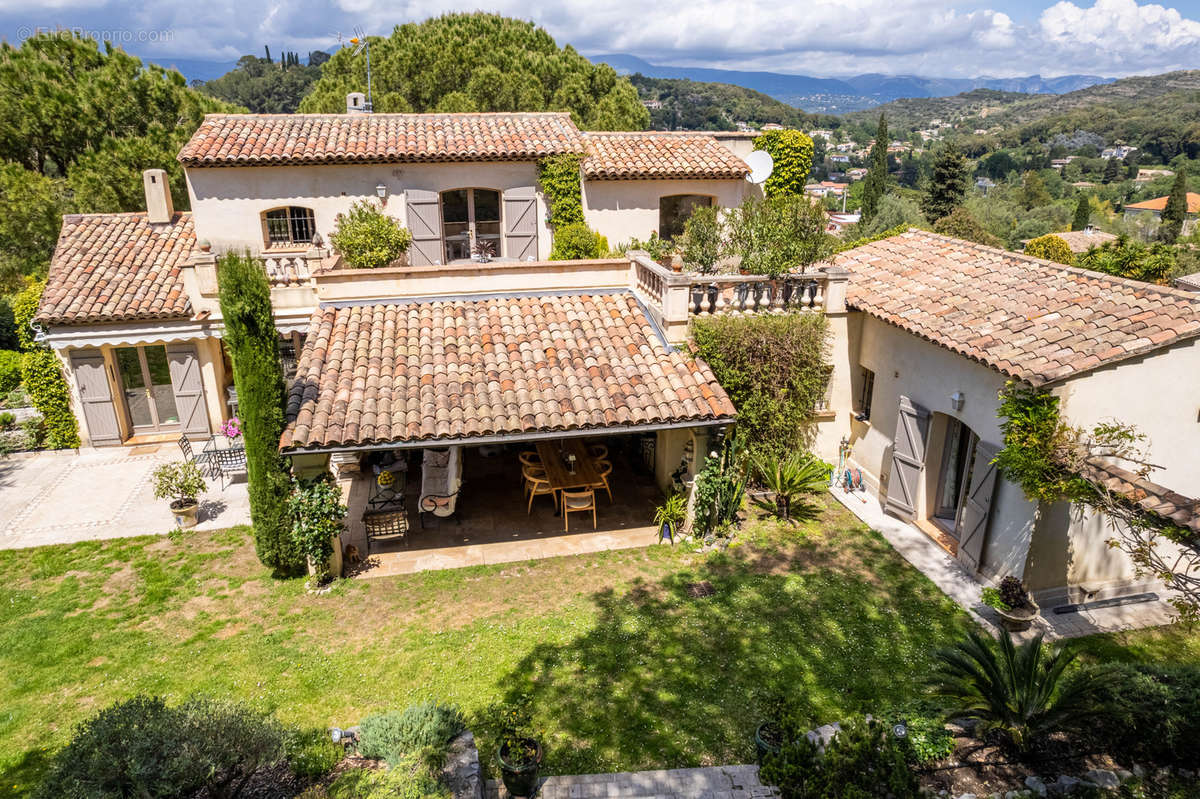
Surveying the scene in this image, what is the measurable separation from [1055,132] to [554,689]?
21732 cm

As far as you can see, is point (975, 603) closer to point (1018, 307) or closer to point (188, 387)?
point (1018, 307)

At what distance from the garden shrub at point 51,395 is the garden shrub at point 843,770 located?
803 inches

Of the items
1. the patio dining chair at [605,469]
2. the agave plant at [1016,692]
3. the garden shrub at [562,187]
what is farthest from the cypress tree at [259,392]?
the garden shrub at [562,187]

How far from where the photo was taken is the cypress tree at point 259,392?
37.4 ft

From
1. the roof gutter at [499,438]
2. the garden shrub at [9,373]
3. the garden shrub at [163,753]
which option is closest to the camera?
the garden shrub at [163,753]

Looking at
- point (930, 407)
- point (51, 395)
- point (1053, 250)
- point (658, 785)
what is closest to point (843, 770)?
point (658, 785)

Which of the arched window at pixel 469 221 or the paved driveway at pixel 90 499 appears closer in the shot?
the paved driveway at pixel 90 499

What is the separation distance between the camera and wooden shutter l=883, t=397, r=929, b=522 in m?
14.1

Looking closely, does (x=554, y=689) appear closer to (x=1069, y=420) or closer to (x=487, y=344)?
(x=487, y=344)

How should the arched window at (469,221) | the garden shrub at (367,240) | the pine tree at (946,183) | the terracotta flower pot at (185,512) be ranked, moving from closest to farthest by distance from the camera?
the terracotta flower pot at (185,512) < the garden shrub at (367,240) < the arched window at (469,221) < the pine tree at (946,183)

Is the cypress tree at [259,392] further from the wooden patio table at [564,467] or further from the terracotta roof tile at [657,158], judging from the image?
the terracotta roof tile at [657,158]

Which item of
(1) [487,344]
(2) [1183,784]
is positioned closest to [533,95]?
(1) [487,344]

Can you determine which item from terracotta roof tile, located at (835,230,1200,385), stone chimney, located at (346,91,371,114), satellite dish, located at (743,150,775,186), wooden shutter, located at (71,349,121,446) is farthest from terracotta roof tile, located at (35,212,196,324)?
terracotta roof tile, located at (835,230,1200,385)

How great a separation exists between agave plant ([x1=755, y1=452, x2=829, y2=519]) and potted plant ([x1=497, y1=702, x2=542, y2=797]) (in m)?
8.50
